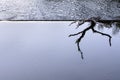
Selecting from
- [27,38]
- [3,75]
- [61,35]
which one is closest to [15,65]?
[3,75]

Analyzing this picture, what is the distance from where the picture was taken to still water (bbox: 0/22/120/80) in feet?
10.5

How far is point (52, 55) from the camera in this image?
139 inches

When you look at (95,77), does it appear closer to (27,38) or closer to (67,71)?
(67,71)

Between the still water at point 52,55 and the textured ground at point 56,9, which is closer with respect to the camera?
the still water at point 52,55

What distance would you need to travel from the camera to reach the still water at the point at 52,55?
3207 millimetres

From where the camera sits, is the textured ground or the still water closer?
the still water

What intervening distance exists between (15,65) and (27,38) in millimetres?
629

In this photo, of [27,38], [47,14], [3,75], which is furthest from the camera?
[47,14]

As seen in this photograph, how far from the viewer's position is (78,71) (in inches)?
129

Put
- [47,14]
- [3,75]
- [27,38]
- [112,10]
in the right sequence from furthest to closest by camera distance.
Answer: [112,10], [47,14], [27,38], [3,75]

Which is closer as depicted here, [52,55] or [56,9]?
[52,55]

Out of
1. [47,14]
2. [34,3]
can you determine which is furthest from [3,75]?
[34,3]

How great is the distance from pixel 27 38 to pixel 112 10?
1.98 meters

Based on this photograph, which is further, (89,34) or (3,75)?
(89,34)
